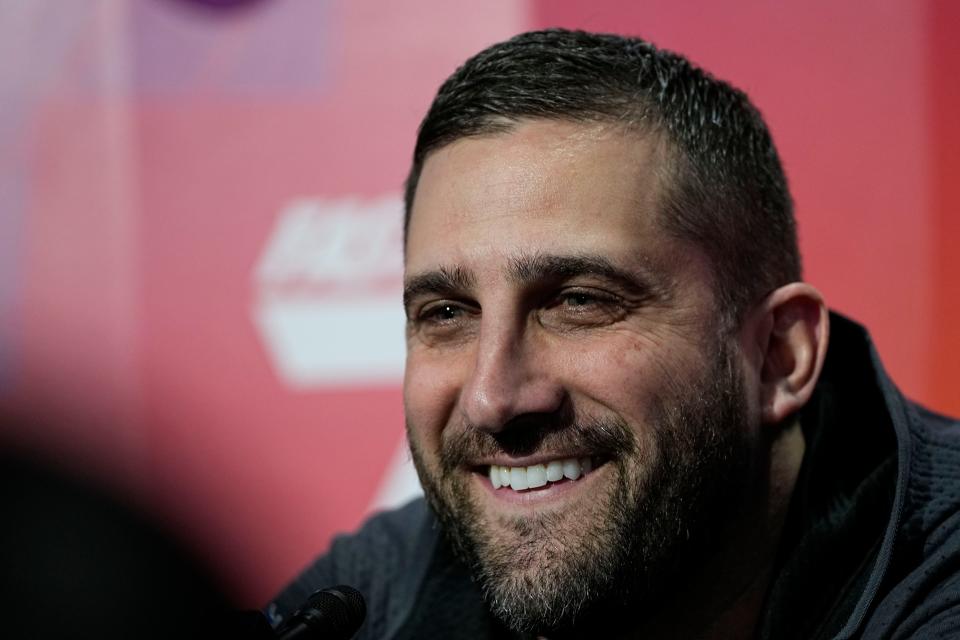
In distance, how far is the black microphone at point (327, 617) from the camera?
1.12m

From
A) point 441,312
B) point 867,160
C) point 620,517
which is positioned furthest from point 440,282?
point 867,160

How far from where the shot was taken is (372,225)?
2910 millimetres

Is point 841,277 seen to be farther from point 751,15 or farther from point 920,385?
point 751,15

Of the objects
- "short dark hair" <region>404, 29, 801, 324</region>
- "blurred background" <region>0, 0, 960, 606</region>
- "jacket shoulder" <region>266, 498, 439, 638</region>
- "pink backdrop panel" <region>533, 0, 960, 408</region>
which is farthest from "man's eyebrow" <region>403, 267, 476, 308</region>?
"pink backdrop panel" <region>533, 0, 960, 408</region>

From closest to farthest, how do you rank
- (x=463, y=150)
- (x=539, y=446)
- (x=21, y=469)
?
(x=21, y=469) < (x=539, y=446) < (x=463, y=150)

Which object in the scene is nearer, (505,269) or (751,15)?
(505,269)

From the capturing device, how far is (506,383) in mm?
1457

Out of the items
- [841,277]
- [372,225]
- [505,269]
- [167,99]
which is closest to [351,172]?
[372,225]

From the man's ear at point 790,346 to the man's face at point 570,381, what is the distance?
0.09m

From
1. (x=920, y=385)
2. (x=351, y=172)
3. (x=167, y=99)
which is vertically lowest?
(x=920, y=385)

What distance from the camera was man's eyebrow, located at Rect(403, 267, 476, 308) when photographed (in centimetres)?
156

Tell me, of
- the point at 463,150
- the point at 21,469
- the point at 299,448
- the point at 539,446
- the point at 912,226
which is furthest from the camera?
the point at 299,448

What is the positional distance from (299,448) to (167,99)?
1073 mm

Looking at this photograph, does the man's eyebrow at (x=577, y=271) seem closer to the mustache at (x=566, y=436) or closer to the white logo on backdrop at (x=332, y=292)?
the mustache at (x=566, y=436)
